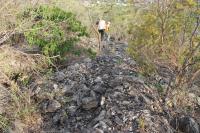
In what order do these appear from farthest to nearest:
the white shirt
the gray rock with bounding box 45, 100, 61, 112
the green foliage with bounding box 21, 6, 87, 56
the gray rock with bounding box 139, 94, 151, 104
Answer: the white shirt → the green foliage with bounding box 21, 6, 87, 56 → the gray rock with bounding box 45, 100, 61, 112 → the gray rock with bounding box 139, 94, 151, 104

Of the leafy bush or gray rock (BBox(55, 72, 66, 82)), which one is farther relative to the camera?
gray rock (BBox(55, 72, 66, 82))

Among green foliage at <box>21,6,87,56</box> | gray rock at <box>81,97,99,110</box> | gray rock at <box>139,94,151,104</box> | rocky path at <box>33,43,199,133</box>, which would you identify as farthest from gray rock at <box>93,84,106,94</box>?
green foliage at <box>21,6,87,56</box>

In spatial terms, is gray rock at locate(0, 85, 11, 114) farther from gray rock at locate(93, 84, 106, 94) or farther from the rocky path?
gray rock at locate(93, 84, 106, 94)

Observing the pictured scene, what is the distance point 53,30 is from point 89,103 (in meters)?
2.75

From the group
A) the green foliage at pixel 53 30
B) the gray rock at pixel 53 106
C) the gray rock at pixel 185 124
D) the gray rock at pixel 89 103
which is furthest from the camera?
the green foliage at pixel 53 30

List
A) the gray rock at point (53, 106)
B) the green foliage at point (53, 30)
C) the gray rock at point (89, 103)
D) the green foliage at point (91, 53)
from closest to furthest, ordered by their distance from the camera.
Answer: the gray rock at point (89, 103)
the gray rock at point (53, 106)
the green foliage at point (53, 30)
the green foliage at point (91, 53)

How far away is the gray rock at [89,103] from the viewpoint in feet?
26.5

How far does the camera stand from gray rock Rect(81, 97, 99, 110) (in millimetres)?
8078

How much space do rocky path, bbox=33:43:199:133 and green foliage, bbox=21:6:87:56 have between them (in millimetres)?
762

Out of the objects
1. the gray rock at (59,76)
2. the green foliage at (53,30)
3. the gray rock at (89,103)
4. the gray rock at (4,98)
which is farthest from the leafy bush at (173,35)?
the gray rock at (4,98)

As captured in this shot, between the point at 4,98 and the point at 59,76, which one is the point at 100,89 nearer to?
the point at 59,76

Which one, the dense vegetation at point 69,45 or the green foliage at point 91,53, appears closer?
the dense vegetation at point 69,45

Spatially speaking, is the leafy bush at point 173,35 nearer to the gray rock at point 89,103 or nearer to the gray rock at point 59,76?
the gray rock at point 89,103

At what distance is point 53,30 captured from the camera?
10.1 meters
